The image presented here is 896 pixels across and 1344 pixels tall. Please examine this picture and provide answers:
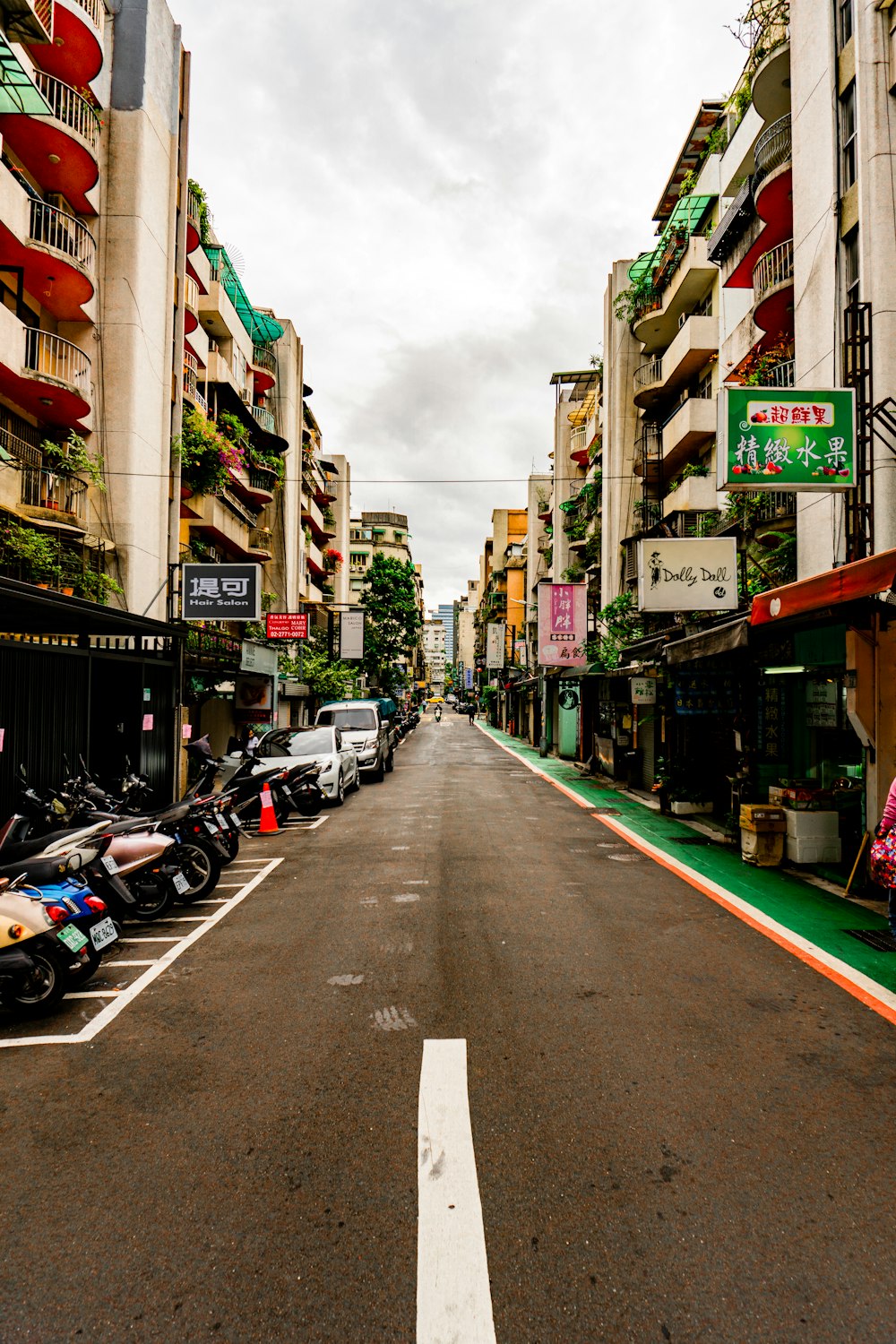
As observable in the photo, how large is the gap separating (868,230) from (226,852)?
1204cm

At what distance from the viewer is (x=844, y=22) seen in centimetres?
1155

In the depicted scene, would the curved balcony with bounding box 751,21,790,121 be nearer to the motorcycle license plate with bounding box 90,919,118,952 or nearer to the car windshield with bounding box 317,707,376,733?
the car windshield with bounding box 317,707,376,733

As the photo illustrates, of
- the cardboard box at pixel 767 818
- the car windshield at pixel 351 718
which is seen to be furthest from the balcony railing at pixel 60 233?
the cardboard box at pixel 767 818

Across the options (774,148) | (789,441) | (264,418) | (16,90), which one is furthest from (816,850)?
(264,418)

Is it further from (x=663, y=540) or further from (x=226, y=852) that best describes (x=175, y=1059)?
(x=663, y=540)

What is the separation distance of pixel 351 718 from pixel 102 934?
691 inches

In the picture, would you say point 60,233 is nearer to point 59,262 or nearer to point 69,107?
point 59,262

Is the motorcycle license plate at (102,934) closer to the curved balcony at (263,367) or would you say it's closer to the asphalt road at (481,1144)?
the asphalt road at (481,1144)

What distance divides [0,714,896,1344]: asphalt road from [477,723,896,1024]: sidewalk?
31cm

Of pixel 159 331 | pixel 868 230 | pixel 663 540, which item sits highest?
pixel 159 331

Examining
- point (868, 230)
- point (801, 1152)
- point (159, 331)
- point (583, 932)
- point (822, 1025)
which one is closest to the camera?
point (801, 1152)

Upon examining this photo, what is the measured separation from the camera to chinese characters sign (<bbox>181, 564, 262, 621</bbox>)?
17.0m

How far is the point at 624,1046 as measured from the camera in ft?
15.0

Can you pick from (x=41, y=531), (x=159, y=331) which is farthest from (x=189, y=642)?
(x=159, y=331)
